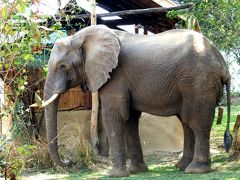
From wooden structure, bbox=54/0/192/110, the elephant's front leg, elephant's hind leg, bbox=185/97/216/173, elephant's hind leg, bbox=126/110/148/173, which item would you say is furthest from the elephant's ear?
wooden structure, bbox=54/0/192/110

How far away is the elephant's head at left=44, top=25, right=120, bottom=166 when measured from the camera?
713cm

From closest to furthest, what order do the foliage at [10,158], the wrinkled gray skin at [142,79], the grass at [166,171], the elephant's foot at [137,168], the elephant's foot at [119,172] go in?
the foliage at [10,158], the grass at [166,171], the wrinkled gray skin at [142,79], the elephant's foot at [119,172], the elephant's foot at [137,168]

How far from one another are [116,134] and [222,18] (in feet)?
12.6

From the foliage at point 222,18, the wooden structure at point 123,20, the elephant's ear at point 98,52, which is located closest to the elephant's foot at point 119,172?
the elephant's ear at point 98,52

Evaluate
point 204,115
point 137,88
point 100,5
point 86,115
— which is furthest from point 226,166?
point 100,5

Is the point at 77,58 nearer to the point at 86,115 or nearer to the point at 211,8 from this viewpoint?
the point at 86,115

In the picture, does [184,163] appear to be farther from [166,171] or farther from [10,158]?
[10,158]

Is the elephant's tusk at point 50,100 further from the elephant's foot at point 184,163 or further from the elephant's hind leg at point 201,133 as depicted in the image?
the elephant's foot at point 184,163

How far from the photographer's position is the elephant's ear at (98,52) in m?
7.09

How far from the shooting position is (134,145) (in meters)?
7.70

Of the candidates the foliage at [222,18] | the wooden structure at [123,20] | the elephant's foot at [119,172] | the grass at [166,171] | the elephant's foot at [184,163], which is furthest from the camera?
the wooden structure at [123,20]

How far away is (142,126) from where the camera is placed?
1005cm

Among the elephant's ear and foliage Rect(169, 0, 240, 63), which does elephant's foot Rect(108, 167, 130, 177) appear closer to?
the elephant's ear

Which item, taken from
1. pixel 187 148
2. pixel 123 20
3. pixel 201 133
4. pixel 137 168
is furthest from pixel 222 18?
pixel 137 168
